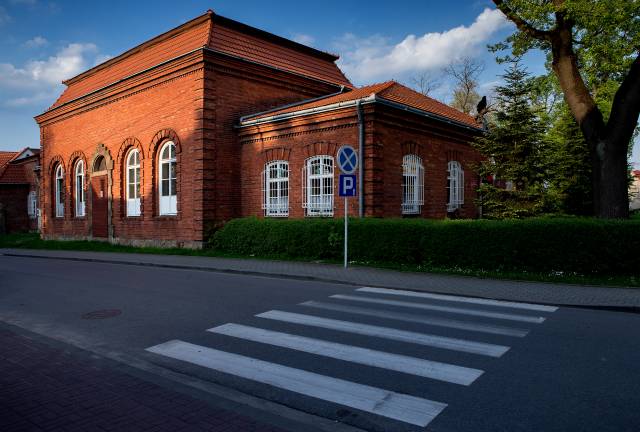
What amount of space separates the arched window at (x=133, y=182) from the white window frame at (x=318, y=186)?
9.27 meters

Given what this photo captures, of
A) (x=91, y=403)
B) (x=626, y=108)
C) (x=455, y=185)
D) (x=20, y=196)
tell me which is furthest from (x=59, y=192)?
(x=626, y=108)

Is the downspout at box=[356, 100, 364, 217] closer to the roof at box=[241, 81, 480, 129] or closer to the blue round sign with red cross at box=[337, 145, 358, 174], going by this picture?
the roof at box=[241, 81, 480, 129]

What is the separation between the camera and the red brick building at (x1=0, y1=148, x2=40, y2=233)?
3919 centimetres

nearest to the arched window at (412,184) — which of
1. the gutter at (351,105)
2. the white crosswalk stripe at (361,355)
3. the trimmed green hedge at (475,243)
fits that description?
the gutter at (351,105)

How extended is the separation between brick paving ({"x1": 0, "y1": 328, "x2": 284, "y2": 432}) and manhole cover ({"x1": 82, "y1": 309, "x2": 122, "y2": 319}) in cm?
216

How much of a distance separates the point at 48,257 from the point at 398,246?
583 inches

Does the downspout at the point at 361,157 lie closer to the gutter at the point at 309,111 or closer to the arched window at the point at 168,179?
the gutter at the point at 309,111

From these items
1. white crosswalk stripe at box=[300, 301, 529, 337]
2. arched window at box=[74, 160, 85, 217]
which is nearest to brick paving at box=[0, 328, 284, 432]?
white crosswalk stripe at box=[300, 301, 529, 337]

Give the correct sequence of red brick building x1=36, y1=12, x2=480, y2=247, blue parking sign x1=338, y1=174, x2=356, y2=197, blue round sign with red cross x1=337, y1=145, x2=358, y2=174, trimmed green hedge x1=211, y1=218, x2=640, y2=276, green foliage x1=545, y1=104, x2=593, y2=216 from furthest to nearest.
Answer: green foliage x1=545, y1=104, x2=593, y2=216 → red brick building x1=36, y1=12, x2=480, y2=247 → blue parking sign x1=338, y1=174, x2=356, y2=197 → blue round sign with red cross x1=337, y1=145, x2=358, y2=174 → trimmed green hedge x1=211, y1=218, x2=640, y2=276

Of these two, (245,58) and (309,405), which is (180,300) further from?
(245,58)

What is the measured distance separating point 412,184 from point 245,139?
7.08 m

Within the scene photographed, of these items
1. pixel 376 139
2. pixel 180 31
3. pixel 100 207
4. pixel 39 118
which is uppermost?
pixel 180 31

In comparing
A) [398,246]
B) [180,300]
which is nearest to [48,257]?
[180,300]

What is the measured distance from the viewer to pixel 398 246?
42.9ft
